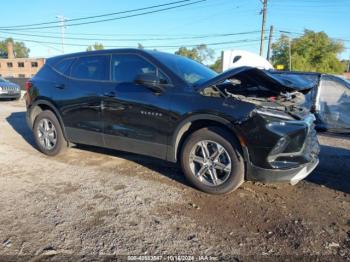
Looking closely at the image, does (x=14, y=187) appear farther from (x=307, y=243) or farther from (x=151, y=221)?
(x=307, y=243)

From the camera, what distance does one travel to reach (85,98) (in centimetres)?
486

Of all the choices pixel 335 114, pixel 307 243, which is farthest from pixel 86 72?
pixel 335 114

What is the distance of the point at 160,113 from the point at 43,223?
1.89 metres

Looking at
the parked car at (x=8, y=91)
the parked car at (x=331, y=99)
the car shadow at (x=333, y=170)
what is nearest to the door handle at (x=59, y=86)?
the car shadow at (x=333, y=170)

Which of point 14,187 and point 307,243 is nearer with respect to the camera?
point 307,243

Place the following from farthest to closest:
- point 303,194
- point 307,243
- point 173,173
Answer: point 173,173 → point 303,194 → point 307,243

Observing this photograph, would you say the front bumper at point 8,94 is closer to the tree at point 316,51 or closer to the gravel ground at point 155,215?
the gravel ground at point 155,215

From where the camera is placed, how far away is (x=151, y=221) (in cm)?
325

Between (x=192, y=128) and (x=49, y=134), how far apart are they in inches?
115

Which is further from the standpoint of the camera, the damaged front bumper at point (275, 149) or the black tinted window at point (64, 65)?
the black tinted window at point (64, 65)

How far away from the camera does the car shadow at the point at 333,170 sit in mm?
4359

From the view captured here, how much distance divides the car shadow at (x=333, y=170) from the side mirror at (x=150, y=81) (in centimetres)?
255

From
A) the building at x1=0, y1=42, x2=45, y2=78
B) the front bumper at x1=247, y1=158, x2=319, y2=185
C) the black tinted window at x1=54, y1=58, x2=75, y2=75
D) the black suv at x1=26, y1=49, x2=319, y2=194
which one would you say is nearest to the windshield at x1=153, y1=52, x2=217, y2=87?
the black suv at x1=26, y1=49, x2=319, y2=194

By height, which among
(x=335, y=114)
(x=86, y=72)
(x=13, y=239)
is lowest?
(x=13, y=239)
